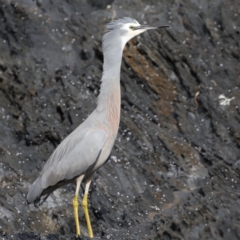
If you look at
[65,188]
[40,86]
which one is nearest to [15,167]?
[65,188]

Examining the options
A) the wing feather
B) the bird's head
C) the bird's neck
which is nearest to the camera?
the wing feather

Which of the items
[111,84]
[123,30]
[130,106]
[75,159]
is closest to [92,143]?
[75,159]

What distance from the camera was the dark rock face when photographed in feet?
34.6

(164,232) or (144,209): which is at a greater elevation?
(164,232)

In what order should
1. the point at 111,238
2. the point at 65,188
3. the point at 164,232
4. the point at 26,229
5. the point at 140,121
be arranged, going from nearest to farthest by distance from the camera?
the point at 164,232 < the point at 111,238 < the point at 26,229 < the point at 65,188 < the point at 140,121

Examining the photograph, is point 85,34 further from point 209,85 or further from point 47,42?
point 209,85

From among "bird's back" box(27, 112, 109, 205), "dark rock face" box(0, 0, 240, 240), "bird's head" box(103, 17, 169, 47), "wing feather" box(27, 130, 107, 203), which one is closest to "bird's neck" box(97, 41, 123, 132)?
"bird's head" box(103, 17, 169, 47)

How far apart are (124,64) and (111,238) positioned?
4.72 m

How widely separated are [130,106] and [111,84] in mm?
2940

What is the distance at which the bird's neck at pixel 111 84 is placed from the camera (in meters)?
9.48

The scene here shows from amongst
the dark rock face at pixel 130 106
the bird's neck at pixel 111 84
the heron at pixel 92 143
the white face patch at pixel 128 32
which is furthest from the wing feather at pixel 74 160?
the white face patch at pixel 128 32

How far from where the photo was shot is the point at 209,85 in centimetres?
1305

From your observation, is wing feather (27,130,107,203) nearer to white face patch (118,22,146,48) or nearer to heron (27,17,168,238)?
heron (27,17,168,238)

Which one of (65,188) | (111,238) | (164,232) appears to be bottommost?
(65,188)
